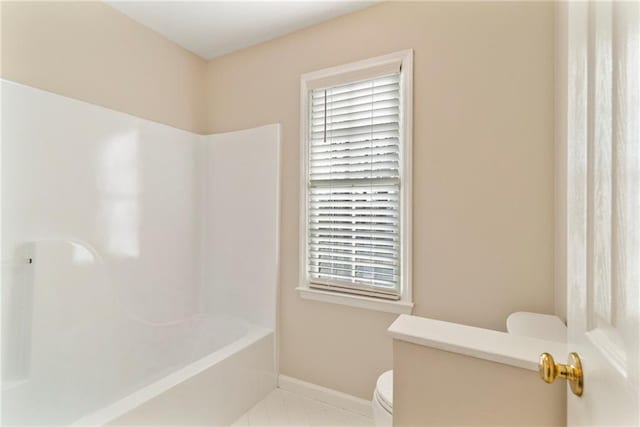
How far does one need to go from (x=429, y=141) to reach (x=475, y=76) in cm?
40

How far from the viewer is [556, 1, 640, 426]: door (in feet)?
1.32

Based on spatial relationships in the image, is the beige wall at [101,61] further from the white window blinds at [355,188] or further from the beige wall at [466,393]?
the beige wall at [466,393]

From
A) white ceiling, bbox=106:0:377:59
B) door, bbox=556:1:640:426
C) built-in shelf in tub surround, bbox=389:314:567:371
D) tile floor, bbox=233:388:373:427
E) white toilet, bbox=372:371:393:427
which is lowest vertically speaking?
tile floor, bbox=233:388:373:427

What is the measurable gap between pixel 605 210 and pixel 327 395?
2.02 metres

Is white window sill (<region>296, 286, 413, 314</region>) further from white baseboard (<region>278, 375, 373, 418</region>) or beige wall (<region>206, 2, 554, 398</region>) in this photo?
white baseboard (<region>278, 375, 373, 418</region>)

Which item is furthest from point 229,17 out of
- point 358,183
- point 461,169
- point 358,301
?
point 358,301

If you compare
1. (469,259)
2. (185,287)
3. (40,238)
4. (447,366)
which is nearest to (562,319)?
(469,259)

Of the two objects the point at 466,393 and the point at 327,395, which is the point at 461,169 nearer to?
the point at 466,393

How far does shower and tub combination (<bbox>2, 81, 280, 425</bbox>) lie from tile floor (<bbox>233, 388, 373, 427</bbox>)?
0.26 ft

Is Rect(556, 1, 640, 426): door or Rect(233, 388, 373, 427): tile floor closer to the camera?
Rect(556, 1, 640, 426): door

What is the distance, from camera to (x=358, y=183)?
6.53 feet

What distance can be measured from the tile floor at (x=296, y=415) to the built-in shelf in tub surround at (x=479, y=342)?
1.37m

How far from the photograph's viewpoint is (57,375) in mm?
1671

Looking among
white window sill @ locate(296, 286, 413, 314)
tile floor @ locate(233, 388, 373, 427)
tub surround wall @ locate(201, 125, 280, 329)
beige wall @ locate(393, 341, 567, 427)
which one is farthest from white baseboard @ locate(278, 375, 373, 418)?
beige wall @ locate(393, 341, 567, 427)
